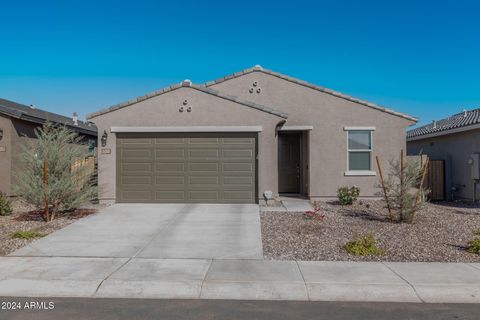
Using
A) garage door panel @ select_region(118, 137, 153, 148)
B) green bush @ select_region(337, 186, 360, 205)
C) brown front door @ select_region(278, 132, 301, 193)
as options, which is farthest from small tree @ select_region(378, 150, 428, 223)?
garage door panel @ select_region(118, 137, 153, 148)

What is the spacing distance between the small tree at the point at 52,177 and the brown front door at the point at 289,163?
8.04 m

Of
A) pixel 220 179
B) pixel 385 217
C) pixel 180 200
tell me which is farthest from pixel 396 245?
pixel 180 200

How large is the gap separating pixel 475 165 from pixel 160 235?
11516 mm

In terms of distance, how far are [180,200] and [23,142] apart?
22.7 feet

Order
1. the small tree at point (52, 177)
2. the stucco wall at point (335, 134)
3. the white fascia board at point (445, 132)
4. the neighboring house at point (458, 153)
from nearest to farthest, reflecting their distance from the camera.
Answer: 1. the small tree at point (52, 177)
2. the white fascia board at point (445, 132)
3. the neighboring house at point (458, 153)
4. the stucco wall at point (335, 134)

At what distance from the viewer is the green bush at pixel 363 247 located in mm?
7422

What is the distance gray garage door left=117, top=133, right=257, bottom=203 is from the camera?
520 inches

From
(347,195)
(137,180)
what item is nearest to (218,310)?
(137,180)

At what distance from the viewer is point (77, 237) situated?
875 cm

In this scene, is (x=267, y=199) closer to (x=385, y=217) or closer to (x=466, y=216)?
(x=385, y=217)

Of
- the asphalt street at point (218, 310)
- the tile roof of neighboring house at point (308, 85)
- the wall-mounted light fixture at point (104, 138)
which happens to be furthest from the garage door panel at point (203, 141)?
the asphalt street at point (218, 310)

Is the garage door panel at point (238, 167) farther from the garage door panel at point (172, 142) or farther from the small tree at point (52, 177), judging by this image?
the small tree at point (52, 177)

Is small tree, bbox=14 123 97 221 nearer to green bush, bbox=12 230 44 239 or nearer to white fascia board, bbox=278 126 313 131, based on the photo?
green bush, bbox=12 230 44 239

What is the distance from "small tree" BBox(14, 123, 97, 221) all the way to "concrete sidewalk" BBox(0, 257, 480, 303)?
3697 millimetres
